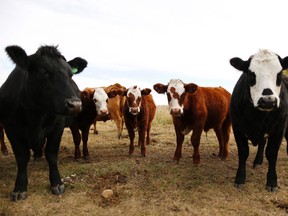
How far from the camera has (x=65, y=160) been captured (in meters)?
6.84

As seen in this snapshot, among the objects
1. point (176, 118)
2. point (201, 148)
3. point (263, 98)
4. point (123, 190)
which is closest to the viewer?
point (263, 98)

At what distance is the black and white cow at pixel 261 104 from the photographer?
4250 mm

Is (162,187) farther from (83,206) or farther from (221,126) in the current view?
(221,126)

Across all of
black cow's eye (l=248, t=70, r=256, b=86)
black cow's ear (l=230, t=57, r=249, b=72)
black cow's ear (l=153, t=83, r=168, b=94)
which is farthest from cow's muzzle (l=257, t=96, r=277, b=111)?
black cow's ear (l=153, t=83, r=168, b=94)

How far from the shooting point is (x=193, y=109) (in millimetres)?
6195

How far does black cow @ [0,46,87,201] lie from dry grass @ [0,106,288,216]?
399 millimetres

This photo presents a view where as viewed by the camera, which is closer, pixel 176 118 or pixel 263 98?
pixel 263 98

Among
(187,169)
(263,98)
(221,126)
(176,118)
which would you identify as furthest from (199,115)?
(263,98)

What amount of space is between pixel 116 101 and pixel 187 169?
515cm

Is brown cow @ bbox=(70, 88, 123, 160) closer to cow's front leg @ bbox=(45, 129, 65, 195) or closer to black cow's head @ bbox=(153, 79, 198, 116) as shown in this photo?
black cow's head @ bbox=(153, 79, 198, 116)

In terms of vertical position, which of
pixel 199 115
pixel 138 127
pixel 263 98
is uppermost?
pixel 263 98

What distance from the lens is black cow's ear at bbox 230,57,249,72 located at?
4.75m

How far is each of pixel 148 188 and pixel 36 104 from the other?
85.4 inches

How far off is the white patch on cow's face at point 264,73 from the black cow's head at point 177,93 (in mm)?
1673
